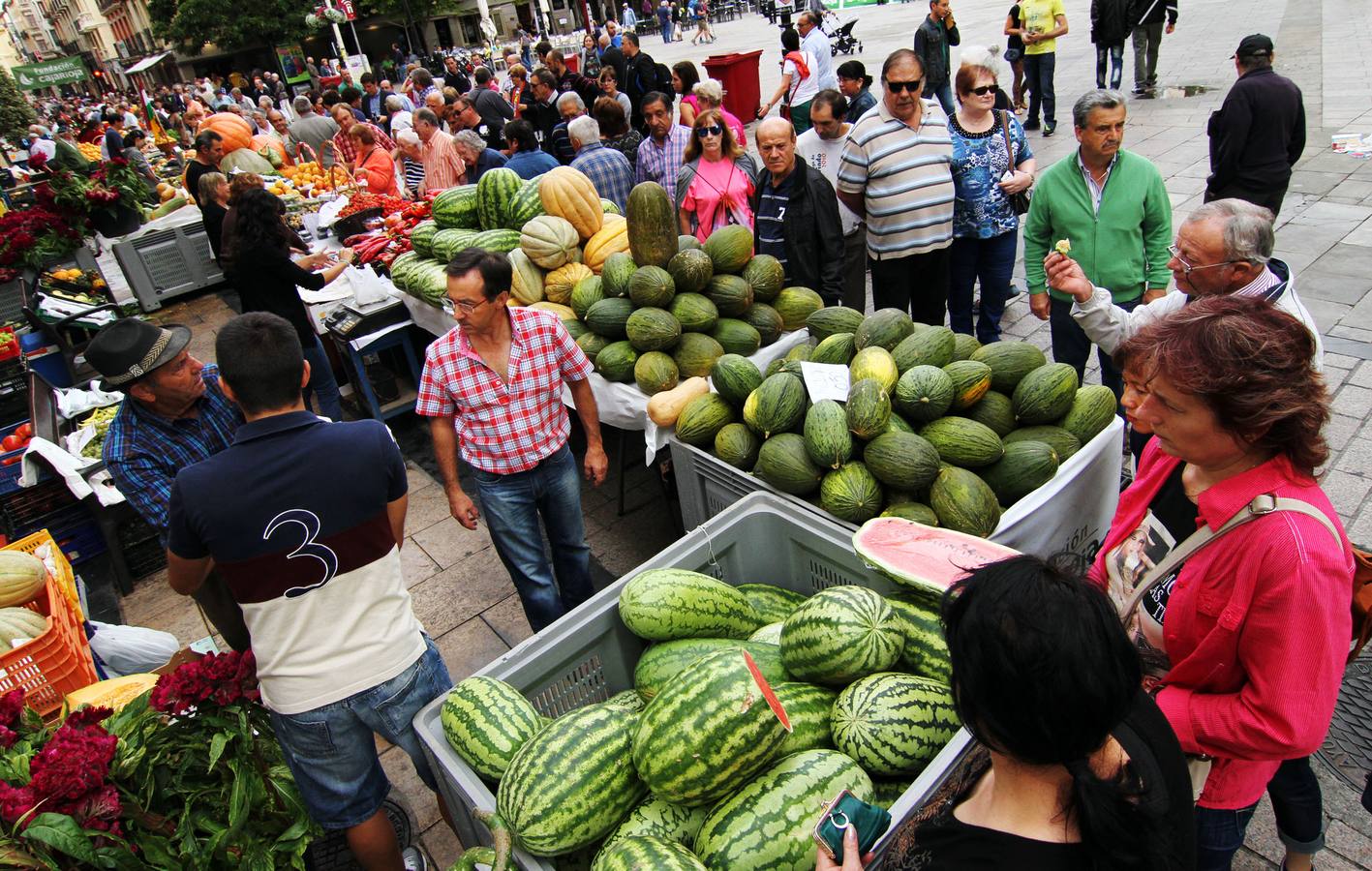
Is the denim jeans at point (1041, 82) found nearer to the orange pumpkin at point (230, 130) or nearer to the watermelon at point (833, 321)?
the watermelon at point (833, 321)

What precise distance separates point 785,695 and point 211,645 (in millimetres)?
3023

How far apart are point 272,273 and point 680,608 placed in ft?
15.8

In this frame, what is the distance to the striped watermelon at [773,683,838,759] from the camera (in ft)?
6.42

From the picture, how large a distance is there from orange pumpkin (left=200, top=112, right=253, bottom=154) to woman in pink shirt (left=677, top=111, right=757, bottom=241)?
9.53m

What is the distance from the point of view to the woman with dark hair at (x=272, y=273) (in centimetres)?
544

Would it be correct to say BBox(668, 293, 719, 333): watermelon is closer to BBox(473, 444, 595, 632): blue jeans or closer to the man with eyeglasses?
BBox(473, 444, 595, 632): blue jeans

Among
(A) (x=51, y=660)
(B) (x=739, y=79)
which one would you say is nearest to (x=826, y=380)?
(A) (x=51, y=660)

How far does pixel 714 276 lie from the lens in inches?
176

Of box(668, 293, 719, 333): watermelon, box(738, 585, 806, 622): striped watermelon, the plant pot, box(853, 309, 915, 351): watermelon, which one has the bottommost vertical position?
box(738, 585, 806, 622): striped watermelon

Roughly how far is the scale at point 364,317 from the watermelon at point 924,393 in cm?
461

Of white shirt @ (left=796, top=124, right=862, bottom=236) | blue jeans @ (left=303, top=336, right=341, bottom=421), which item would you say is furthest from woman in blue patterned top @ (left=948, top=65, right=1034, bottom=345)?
blue jeans @ (left=303, top=336, right=341, bottom=421)

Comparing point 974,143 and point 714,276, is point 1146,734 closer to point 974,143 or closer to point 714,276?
point 714,276

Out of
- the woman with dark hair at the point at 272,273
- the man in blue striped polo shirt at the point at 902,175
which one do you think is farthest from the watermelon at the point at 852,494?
the woman with dark hair at the point at 272,273

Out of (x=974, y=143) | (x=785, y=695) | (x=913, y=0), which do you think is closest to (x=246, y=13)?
(x=913, y=0)
